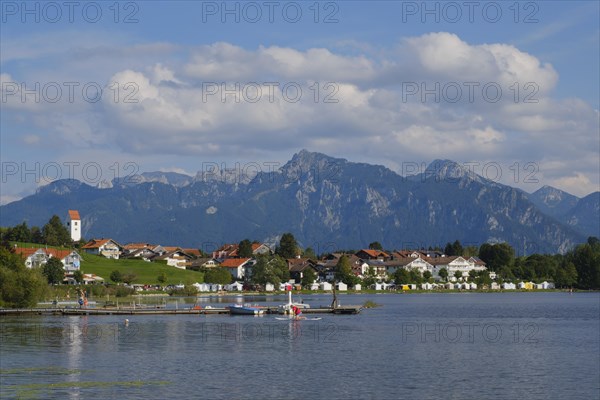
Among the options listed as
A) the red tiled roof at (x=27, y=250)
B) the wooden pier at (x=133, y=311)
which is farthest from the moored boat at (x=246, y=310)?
the red tiled roof at (x=27, y=250)

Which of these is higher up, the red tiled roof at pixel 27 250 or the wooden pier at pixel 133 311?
the red tiled roof at pixel 27 250

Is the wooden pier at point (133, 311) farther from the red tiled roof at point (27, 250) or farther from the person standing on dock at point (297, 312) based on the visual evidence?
the red tiled roof at point (27, 250)

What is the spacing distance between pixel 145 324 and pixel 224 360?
37.9 metres

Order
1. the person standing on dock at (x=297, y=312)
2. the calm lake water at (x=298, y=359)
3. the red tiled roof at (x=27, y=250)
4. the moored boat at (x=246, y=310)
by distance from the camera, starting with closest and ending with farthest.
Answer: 1. the calm lake water at (x=298, y=359)
2. the person standing on dock at (x=297, y=312)
3. the moored boat at (x=246, y=310)
4. the red tiled roof at (x=27, y=250)

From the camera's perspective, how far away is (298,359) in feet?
215

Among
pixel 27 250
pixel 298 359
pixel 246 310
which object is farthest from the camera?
pixel 27 250

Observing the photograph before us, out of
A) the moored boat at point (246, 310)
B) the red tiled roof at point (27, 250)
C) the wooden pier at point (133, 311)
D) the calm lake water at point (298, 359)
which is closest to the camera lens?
the calm lake water at point (298, 359)

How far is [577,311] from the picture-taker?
135 metres

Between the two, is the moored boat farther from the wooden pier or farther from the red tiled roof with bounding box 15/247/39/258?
the red tiled roof with bounding box 15/247/39/258

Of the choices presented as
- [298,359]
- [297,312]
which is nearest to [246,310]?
[297,312]

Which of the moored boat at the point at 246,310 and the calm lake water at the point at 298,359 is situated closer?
the calm lake water at the point at 298,359

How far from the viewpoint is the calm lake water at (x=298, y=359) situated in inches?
1978

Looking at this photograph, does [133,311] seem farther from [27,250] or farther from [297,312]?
[27,250]

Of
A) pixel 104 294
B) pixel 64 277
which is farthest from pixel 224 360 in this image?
pixel 64 277
